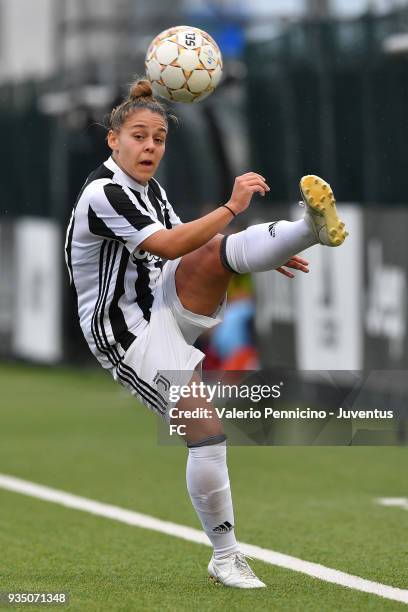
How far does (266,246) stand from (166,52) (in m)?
1.46

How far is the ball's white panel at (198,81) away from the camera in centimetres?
742

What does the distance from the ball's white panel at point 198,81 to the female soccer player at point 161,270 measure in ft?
1.15

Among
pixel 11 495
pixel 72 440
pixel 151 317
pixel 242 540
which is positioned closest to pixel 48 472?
pixel 11 495

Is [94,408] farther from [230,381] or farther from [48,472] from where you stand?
[230,381]

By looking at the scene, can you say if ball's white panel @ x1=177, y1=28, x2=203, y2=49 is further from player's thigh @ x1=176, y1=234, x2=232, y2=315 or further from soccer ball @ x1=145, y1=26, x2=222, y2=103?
player's thigh @ x1=176, y1=234, x2=232, y2=315

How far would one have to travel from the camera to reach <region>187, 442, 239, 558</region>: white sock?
6.68m

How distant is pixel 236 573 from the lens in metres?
6.82

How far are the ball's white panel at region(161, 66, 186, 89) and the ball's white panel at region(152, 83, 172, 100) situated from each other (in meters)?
0.03

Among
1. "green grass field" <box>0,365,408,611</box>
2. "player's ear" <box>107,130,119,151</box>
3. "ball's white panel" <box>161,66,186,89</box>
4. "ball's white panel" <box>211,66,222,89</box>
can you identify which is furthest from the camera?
"ball's white panel" <box>211,66,222,89</box>

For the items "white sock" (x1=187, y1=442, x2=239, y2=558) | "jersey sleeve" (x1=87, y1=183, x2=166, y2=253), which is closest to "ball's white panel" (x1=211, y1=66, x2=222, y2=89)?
"jersey sleeve" (x1=87, y1=183, x2=166, y2=253)

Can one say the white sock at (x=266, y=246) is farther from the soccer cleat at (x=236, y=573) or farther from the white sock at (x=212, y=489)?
the soccer cleat at (x=236, y=573)

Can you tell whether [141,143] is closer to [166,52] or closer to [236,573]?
[166,52]

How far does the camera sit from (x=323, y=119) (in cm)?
1523

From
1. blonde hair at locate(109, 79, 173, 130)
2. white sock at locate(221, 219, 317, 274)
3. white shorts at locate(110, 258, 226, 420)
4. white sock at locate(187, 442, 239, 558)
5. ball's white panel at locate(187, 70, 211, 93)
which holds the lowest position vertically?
white sock at locate(187, 442, 239, 558)
